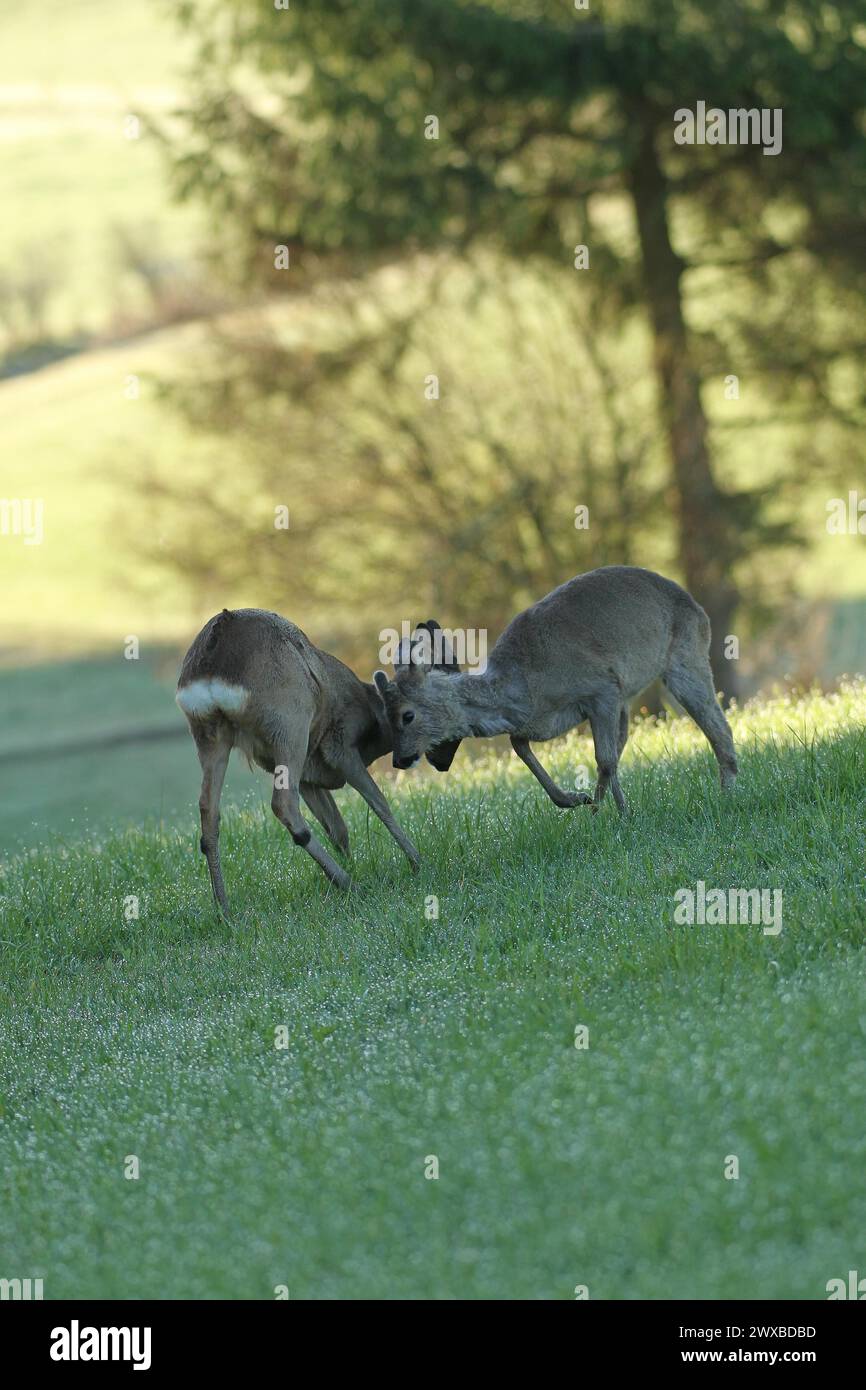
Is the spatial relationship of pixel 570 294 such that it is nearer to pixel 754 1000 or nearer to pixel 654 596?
pixel 654 596

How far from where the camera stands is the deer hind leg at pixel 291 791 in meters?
9.91

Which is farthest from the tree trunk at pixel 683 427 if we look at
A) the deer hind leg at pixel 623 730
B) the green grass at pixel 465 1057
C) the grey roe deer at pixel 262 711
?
the grey roe deer at pixel 262 711

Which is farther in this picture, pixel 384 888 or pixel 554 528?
pixel 554 528

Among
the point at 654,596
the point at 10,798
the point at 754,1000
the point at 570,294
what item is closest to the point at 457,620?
the point at 570,294

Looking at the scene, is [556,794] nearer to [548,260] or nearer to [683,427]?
[683,427]

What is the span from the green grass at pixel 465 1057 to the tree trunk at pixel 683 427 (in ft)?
31.2

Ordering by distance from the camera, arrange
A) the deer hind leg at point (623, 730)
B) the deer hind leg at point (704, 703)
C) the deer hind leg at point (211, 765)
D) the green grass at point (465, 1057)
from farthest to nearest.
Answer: the deer hind leg at point (623, 730) → the deer hind leg at point (704, 703) → the deer hind leg at point (211, 765) → the green grass at point (465, 1057)

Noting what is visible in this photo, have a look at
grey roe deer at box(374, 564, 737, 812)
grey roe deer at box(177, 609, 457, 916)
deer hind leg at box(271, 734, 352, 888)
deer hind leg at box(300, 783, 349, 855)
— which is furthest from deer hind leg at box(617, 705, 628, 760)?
deer hind leg at box(271, 734, 352, 888)

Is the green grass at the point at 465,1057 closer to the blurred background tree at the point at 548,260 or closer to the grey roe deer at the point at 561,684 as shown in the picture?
the grey roe deer at the point at 561,684

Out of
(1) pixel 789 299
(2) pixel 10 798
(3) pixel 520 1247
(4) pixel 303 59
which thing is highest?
(4) pixel 303 59

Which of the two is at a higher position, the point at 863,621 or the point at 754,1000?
the point at 863,621

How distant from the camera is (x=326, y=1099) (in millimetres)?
7156

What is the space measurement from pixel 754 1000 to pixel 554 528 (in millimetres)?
14606

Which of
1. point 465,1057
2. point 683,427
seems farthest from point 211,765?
point 683,427
